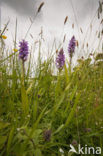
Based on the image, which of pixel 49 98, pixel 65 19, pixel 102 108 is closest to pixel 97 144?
pixel 102 108

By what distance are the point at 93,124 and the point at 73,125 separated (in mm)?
127

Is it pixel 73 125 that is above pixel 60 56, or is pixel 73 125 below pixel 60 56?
below

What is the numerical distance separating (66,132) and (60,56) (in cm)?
130

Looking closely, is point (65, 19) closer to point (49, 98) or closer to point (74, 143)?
point (49, 98)

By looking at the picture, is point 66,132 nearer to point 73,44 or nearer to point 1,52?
point 1,52

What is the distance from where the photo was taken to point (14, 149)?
50 centimetres

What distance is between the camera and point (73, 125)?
0.82 meters

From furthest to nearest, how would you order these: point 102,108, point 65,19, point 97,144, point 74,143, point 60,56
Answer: point 60,56
point 65,19
point 102,108
point 97,144
point 74,143

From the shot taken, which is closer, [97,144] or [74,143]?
[74,143]

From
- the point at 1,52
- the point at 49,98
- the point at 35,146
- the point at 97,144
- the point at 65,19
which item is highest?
the point at 65,19

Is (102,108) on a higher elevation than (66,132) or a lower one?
higher

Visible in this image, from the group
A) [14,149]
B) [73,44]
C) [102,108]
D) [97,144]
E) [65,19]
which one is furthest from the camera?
[73,44]

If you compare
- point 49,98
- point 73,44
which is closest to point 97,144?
point 49,98

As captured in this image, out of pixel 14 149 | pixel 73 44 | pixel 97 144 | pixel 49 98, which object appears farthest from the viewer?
pixel 73 44
